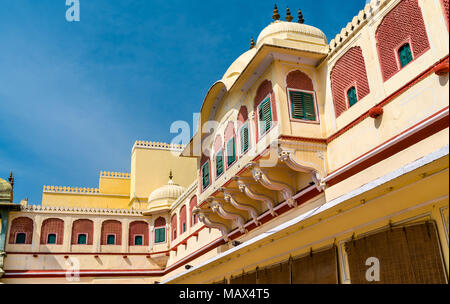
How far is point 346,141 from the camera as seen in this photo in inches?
455

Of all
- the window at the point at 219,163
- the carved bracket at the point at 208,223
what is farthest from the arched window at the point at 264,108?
the carved bracket at the point at 208,223

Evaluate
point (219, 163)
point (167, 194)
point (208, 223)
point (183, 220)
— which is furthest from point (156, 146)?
point (219, 163)

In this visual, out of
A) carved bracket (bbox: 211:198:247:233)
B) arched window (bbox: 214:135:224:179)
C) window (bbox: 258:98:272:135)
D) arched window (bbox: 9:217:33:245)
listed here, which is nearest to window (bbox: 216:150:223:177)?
arched window (bbox: 214:135:224:179)

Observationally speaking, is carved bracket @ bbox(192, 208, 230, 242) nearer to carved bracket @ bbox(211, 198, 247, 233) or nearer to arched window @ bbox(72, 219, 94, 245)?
carved bracket @ bbox(211, 198, 247, 233)

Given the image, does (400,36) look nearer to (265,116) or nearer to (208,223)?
(265,116)

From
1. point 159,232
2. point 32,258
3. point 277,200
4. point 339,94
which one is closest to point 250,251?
point 277,200

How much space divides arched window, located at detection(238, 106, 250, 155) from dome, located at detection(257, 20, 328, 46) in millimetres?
2275

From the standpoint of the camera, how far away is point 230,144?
15.2 m

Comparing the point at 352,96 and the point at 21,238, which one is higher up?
the point at 21,238

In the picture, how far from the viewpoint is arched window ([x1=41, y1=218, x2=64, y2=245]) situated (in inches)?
1059

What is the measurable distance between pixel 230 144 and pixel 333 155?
4150 millimetres

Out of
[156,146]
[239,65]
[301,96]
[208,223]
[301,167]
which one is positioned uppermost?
[156,146]
